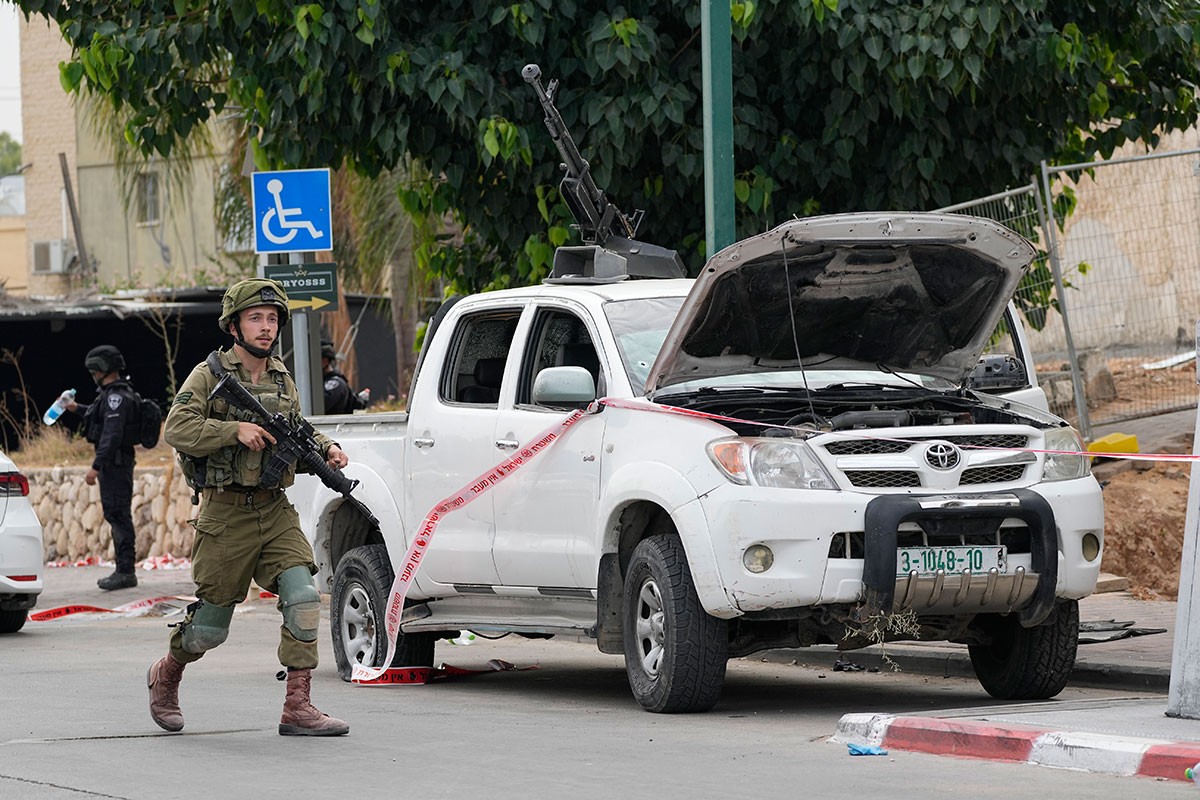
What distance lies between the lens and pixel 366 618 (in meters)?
10.3

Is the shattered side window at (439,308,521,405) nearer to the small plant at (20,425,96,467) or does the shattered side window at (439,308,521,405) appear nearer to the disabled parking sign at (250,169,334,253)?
the disabled parking sign at (250,169,334,253)

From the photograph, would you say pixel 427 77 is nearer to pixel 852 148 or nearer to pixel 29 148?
pixel 852 148

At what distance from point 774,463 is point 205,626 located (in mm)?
2366

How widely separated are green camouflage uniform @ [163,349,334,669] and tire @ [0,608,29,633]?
631 centimetres

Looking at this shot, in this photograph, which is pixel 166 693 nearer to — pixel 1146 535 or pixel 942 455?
pixel 942 455

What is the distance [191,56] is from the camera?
13359mm

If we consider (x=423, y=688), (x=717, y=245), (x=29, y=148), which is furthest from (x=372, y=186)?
(x=29, y=148)

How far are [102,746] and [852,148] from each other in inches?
279

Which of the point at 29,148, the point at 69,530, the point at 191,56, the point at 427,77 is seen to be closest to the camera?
the point at 427,77

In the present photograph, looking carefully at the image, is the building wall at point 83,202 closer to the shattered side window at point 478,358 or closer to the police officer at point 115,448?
the police officer at point 115,448

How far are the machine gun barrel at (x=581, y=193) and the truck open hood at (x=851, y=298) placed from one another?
307 centimetres

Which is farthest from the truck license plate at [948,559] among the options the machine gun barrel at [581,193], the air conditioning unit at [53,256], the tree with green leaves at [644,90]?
the air conditioning unit at [53,256]

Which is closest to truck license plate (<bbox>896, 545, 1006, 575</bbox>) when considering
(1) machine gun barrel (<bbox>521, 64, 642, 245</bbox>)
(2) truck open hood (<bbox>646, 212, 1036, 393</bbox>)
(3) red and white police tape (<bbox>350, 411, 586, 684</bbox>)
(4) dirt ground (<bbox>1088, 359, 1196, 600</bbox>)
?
(2) truck open hood (<bbox>646, 212, 1036, 393</bbox>)

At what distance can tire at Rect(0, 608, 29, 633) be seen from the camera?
13870 mm
